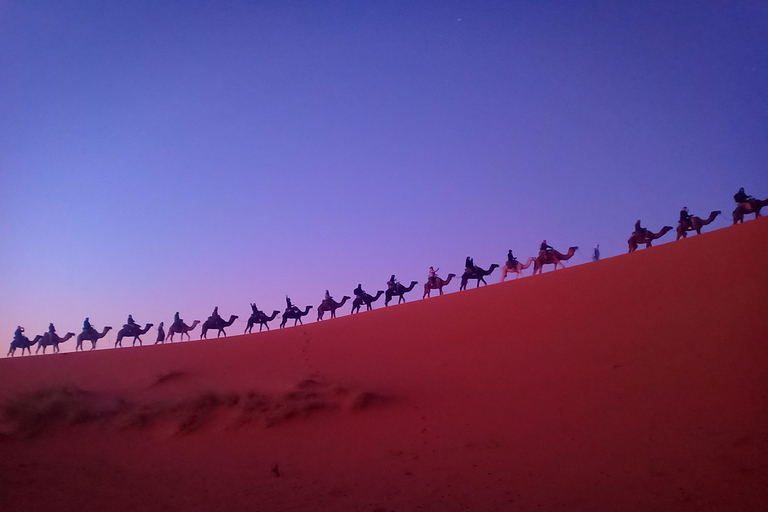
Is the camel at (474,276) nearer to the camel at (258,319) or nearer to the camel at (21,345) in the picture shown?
the camel at (258,319)

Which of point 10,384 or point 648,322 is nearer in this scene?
point 648,322

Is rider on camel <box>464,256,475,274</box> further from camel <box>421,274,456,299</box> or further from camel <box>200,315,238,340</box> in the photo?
camel <box>200,315,238,340</box>

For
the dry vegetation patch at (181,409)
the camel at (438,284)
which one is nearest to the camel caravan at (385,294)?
the camel at (438,284)

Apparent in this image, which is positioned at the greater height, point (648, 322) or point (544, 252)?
point (544, 252)

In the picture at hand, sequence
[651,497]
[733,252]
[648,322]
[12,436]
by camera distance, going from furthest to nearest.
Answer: [733,252]
[648,322]
[12,436]
[651,497]

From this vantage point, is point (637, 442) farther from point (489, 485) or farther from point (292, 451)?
point (292, 451)

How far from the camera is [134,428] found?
428 inches

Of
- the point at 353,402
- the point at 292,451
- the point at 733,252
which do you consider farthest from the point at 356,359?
the point at 733,252

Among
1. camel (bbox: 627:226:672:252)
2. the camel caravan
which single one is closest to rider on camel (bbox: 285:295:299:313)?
the camel caravan

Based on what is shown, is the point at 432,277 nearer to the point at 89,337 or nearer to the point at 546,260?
the point at 546,260

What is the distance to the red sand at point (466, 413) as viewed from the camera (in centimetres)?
701

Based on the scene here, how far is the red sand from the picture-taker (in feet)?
23.0

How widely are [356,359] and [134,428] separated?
20.5 feet

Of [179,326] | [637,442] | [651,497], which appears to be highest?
[179,326]
